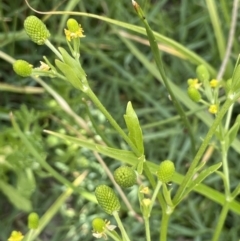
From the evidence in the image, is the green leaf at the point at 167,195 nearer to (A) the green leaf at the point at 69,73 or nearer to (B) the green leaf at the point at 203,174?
(B) the green leaf at the point at 203,174

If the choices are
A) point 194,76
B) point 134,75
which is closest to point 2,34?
A: point 134,75

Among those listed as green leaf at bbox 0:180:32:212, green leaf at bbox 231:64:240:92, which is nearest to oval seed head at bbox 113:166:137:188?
green leaf at bbox 231:64:240:92

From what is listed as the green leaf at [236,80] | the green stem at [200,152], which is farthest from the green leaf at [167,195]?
the green leaf at [236,80]

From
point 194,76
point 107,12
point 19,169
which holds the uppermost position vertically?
point 107,12

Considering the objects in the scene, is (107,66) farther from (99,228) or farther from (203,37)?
(99,228)

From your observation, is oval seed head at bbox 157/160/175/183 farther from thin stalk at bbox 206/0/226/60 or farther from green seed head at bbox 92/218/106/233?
thin stalk at bbox 206/0/226/60

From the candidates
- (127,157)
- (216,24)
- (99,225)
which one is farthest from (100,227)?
(216,24)

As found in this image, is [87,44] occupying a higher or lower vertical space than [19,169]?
higher
